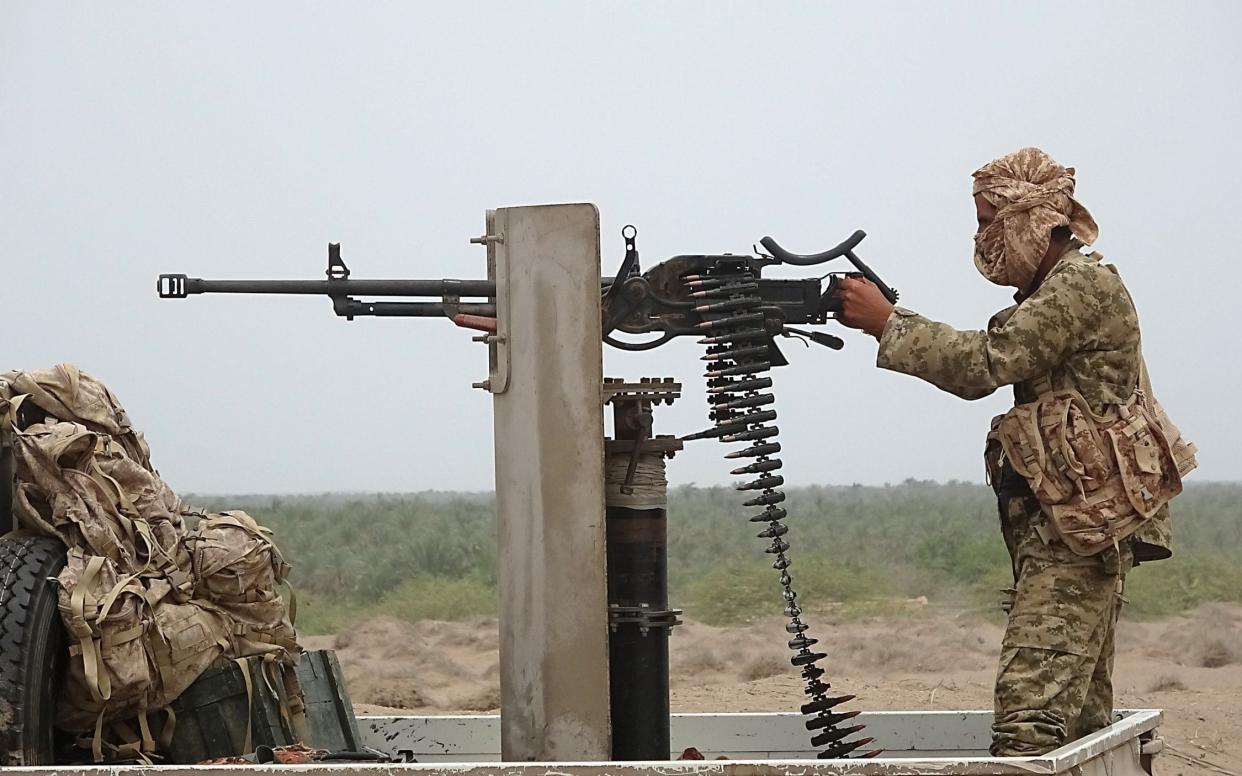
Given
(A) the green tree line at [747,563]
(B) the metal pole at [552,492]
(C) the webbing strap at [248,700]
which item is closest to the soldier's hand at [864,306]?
(B) the metal pole at [552,492]

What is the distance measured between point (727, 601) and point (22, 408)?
16.7 m

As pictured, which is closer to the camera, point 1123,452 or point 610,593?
point 1123,452

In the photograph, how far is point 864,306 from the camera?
4.58m

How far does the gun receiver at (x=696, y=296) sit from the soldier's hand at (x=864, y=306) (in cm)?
7

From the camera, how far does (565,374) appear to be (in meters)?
4.38

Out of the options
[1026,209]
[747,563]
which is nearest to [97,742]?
[1026,209]

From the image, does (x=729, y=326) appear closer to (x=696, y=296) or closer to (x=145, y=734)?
(x=696, y=296)

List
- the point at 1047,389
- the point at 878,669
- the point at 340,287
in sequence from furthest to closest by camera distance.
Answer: the point at 878,669, the point at 340,287, the point at 1047,389

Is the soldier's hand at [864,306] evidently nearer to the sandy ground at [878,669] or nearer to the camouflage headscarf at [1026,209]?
the camouflage headscarf at [1026,209]

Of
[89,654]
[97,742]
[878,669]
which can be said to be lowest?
[878,669]

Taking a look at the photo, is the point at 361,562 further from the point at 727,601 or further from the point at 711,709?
the point at 711,709

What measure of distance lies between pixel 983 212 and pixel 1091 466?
0.82m

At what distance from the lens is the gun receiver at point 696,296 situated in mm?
4691

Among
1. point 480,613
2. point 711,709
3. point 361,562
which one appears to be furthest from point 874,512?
point 711,709
